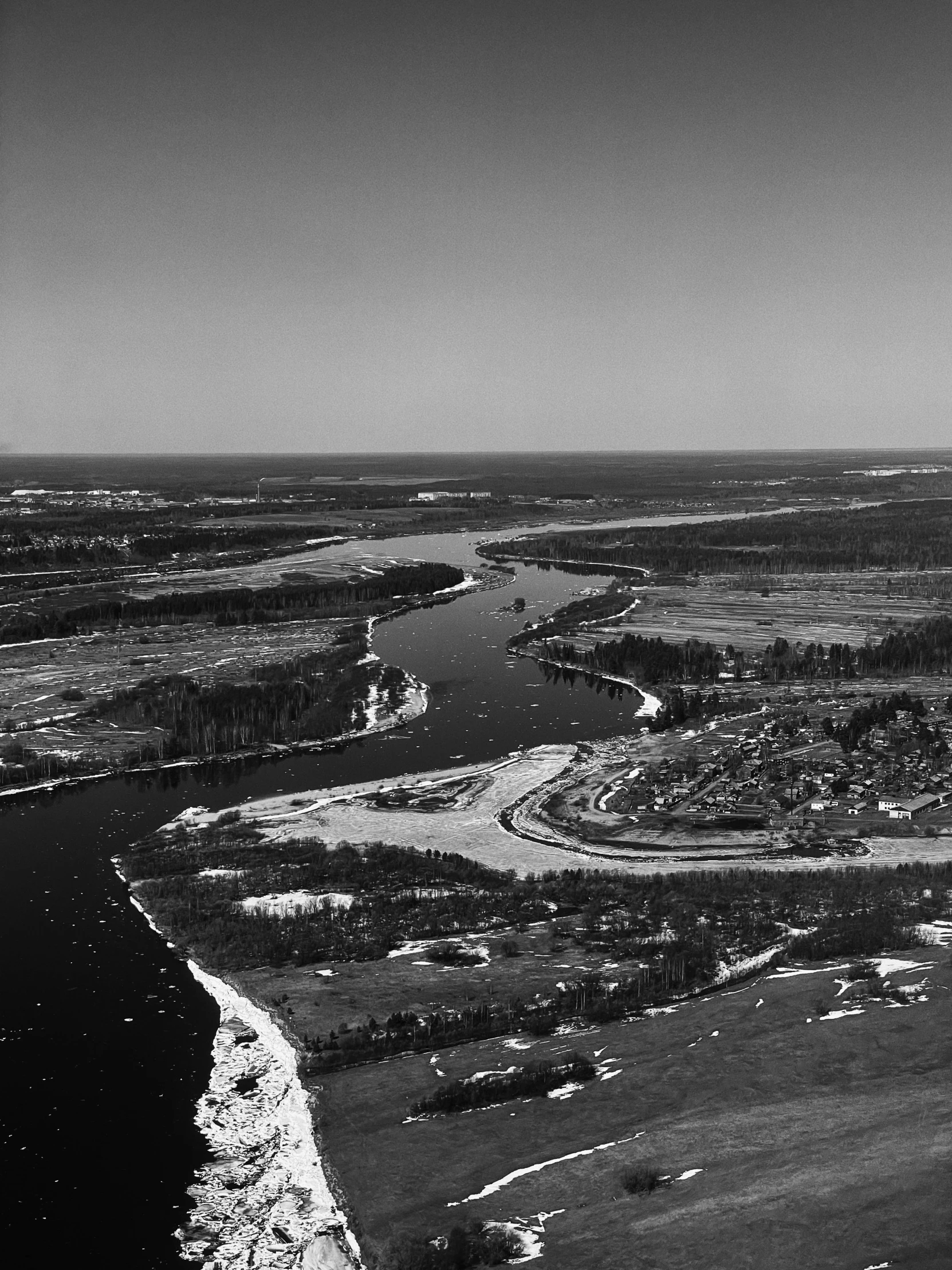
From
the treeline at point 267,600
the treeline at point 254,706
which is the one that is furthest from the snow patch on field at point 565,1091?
the treeline at point 267,600

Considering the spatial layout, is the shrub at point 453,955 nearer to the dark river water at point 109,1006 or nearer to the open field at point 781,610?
the dark river water at point 109,1006

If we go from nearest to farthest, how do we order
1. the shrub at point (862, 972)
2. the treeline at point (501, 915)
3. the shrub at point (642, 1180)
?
the shrub at point (642, 1180) < the treeline at point (501, 915) < the shrub at point (862, 972)

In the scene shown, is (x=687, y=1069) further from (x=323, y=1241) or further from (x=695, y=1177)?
(x=323, y=1241)

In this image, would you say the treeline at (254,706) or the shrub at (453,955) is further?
the treeline at (254,706)

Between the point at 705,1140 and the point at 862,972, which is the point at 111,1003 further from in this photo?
the point at 862,972

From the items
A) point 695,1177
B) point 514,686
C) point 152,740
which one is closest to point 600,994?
point 695,1177

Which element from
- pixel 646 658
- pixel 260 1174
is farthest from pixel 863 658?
pixel 260 1174

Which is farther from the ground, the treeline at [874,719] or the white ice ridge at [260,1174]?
the treeline at [874,719]
